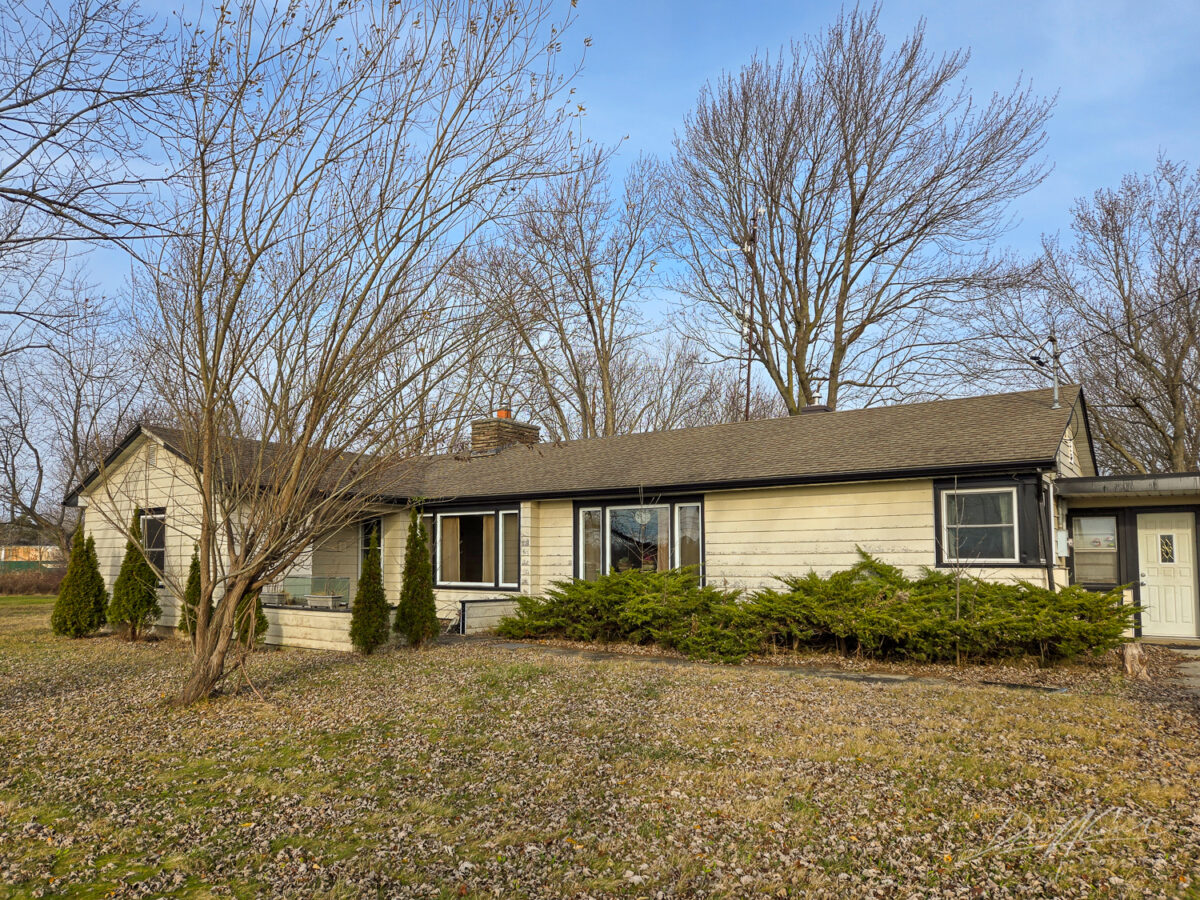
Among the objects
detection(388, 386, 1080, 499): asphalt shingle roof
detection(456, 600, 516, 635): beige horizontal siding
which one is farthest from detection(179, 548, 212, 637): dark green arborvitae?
detection(456, 600, 516, 635): beige horizontal siding

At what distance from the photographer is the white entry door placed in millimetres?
11891

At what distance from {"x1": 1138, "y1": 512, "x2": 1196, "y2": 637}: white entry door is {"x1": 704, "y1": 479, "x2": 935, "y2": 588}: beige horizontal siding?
4.15 metres

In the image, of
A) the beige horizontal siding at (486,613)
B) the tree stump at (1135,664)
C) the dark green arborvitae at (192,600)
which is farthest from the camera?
the beige horizontal siding at (486,613)

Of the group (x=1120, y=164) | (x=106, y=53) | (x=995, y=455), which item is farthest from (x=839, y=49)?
(x=106, y=53)

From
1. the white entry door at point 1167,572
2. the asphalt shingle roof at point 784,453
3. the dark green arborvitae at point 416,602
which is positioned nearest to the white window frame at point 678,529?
the asphalt shingle roof at point 784,453

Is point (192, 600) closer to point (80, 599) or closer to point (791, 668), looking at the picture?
point (791, 668)

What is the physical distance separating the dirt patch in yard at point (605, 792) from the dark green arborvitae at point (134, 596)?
226 inches

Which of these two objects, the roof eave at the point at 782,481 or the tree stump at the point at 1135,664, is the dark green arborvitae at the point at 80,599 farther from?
the tree stump at the point at 1135,664

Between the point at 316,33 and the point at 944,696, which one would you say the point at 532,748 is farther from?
the point at 316,33

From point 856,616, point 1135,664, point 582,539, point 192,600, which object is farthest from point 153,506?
point 1135,664

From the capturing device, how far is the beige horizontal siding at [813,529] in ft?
35.7

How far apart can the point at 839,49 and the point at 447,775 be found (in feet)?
68.4

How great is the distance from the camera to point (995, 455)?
10.2 meters

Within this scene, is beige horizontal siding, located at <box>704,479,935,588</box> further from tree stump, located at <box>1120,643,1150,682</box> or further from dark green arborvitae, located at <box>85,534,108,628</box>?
dark green arborvitae, located at <box>85,534,108,628</box>
